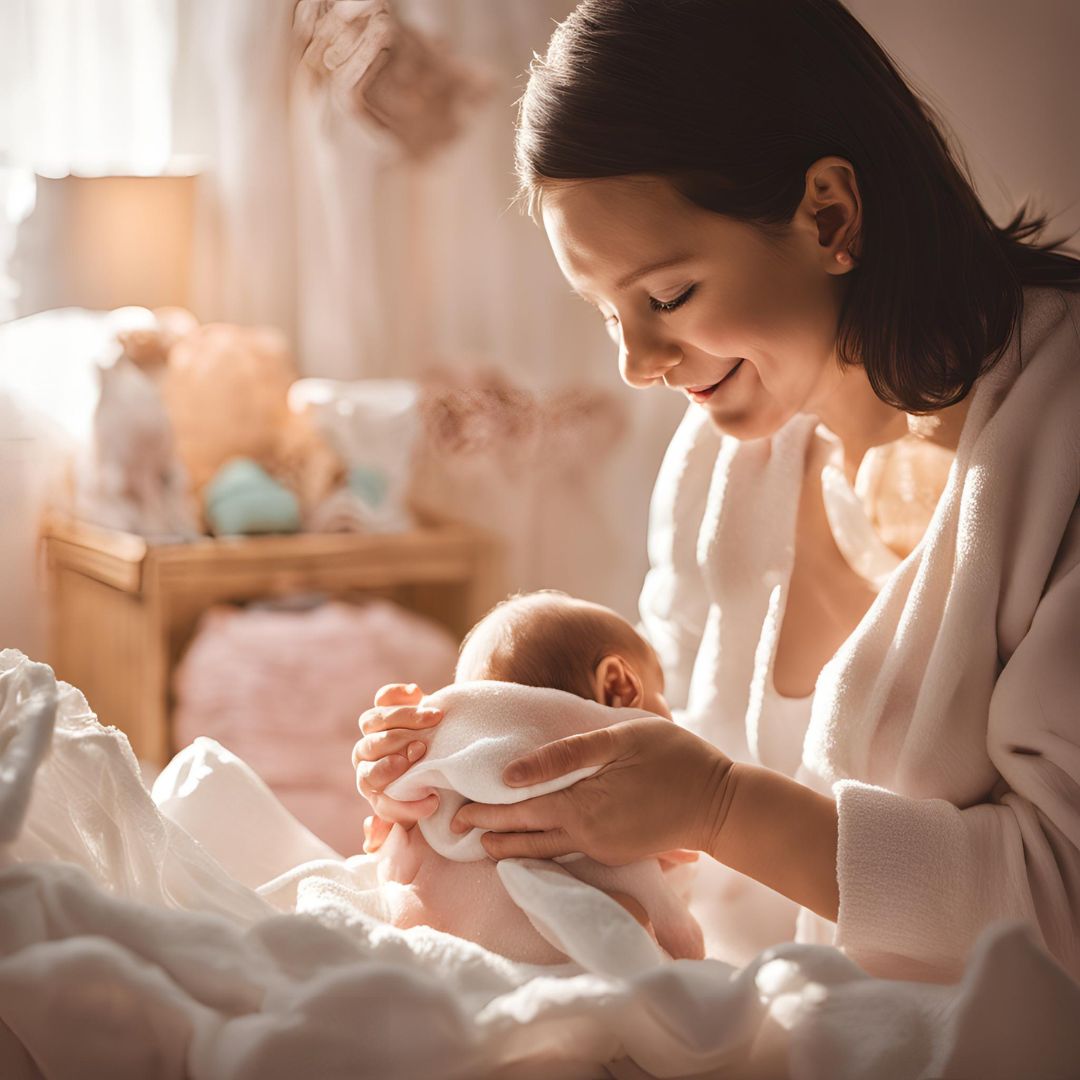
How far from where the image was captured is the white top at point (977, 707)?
86 centimetres

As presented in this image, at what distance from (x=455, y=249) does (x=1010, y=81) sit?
4.24ft

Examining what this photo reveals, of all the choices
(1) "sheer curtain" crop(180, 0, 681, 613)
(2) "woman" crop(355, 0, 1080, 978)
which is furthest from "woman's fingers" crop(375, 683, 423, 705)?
(1) "sheer curtain" crop(180, 0, 681, 613)

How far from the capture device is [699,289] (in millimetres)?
1017

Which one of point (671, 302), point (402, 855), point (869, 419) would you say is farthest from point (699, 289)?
point (402, 855)

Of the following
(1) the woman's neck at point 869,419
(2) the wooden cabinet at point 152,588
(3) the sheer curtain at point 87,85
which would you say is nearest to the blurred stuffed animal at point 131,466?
(2) the wooden cabinet at point 152,588

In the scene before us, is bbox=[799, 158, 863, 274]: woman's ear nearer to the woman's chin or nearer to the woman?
the woman

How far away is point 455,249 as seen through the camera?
2635mm

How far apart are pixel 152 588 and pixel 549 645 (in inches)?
49.8

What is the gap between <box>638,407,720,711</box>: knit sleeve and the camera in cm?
136

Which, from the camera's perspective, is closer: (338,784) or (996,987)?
(996,987)

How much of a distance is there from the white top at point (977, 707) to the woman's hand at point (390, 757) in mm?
317

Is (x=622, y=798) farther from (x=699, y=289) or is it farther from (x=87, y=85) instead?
(x=87, y=85)

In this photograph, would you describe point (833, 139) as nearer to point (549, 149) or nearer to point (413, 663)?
point (549, 149)

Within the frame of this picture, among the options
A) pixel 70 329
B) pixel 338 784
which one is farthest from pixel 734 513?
pixel 70 329
